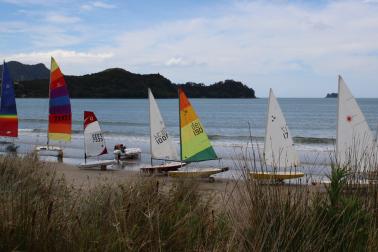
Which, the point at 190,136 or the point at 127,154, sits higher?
the point at 190,136

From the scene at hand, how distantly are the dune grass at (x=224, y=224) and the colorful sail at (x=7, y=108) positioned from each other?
2141 centimetres

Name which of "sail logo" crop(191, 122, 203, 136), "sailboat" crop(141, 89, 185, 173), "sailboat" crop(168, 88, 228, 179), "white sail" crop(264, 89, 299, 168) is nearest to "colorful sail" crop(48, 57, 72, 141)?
"sailboat" crop(141, 89, 185, 173)

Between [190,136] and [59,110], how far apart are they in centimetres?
807

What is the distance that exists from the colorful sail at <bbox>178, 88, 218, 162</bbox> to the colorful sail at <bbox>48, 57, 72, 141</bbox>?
7390 millimetres

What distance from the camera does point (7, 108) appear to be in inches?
992

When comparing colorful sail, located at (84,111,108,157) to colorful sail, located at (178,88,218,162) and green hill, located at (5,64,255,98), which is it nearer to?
colorful sail, located at (178,88,218,162)

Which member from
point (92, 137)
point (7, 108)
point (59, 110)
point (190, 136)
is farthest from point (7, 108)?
point (190, 136)

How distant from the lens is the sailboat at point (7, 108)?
2469cm

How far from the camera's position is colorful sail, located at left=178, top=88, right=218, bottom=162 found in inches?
679

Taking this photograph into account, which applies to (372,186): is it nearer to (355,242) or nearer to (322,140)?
(355,242)

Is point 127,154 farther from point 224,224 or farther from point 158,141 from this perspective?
point 224,224

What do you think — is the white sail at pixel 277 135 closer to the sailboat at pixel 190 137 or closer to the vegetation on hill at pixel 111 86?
the sailboat at pixel 190 137

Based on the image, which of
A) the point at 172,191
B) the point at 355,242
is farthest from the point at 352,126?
the point at 355,242

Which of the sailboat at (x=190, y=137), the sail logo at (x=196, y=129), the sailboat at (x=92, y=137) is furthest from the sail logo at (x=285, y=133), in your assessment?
the sailboat at (x=92, y=137)
